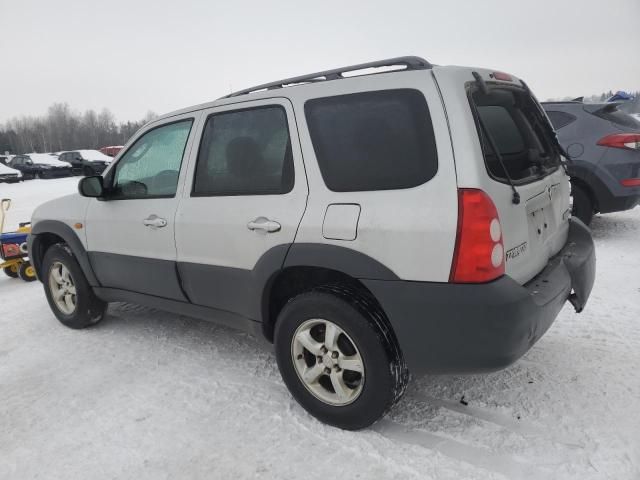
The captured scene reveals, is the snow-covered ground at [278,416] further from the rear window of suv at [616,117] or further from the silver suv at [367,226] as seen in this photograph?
the rear window of suv at [616,117]

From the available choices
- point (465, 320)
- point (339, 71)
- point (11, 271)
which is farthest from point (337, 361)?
point (11, 271)

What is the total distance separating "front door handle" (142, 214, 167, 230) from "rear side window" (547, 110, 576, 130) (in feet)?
17.3

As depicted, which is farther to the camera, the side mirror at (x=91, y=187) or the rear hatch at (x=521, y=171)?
the side mirror at (x=91, y=187)

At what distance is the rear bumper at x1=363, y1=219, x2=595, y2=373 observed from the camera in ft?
6.75

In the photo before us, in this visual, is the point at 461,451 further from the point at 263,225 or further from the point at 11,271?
the point at 11,271

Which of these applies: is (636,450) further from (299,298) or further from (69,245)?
(69,245)

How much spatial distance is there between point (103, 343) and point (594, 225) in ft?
21.6

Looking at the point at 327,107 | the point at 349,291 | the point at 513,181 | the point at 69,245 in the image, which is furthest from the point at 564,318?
the point at 69,245

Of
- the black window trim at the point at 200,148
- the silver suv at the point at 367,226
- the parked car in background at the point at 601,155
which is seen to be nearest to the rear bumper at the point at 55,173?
the silver suv at the point at 367,226

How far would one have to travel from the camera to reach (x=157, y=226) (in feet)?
10.7

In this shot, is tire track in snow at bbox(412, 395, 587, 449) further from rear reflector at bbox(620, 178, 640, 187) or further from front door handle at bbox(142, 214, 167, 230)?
rear reflector at bbox(620, 178, 640, 187)

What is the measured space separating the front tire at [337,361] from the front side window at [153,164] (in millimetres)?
1386

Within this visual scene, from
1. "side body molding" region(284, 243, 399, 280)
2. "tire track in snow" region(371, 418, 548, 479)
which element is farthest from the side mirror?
"tire track in snow" region(371, 418, 548, 479)

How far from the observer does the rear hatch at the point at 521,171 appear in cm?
219
